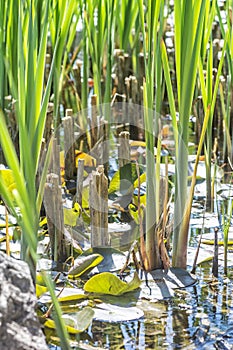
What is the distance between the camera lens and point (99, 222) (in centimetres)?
218

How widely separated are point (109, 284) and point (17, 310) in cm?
56

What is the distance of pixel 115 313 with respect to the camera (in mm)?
1846

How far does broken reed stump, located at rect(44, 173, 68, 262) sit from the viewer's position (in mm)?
2104

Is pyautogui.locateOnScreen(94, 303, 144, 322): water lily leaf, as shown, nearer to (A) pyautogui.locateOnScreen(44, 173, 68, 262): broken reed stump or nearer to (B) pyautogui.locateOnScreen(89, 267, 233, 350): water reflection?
(B) pyautogui.locateOnScreen(89, 267, 233, 350): water reflection

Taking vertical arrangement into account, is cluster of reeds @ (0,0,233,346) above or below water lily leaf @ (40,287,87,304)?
above

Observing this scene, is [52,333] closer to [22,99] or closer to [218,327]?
[218,327]

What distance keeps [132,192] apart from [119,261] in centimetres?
44

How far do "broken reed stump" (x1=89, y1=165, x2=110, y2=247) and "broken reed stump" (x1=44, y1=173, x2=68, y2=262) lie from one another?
10 cm

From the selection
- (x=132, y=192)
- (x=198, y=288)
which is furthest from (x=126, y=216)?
(x=198, y=288)

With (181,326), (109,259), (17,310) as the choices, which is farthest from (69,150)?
(17,310)

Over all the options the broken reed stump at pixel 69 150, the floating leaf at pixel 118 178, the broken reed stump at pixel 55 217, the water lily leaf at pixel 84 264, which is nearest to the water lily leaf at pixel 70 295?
the water lily leaf at pixel 84 264

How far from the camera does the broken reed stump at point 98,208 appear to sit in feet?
7.11

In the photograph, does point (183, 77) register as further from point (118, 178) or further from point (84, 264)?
point (118, 178)

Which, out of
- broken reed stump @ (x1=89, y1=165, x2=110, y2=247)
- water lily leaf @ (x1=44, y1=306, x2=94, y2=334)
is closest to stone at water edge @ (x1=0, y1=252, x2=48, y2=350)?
water lily leaf @ (x1=44, y1=306, x2=94, y2=334)
